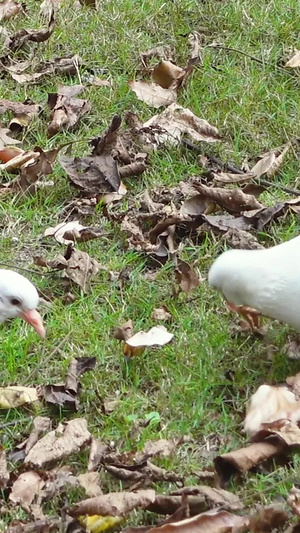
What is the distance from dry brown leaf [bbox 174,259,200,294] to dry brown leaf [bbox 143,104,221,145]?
0.89 m

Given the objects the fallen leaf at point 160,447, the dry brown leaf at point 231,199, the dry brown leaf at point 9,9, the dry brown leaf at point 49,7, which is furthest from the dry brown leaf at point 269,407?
the dry brown leaf at point 9,9

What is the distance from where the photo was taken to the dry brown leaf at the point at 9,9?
556cm

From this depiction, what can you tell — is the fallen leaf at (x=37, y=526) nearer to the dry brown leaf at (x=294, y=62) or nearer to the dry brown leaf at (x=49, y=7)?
the dry brown leaf at (x=294, y=62)

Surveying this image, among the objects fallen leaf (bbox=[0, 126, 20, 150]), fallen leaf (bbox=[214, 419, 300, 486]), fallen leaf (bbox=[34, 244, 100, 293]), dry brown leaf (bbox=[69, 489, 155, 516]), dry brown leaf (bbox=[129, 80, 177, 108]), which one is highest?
fallen leaf (bbox=[214, 419, 300, 486])

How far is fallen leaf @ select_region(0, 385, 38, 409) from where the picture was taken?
10.7 feet

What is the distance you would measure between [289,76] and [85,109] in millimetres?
1027

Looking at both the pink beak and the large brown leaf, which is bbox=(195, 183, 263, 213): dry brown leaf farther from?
the large brown leaf

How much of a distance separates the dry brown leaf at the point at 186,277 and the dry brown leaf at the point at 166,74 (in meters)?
1.40

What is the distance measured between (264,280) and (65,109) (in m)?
1.86

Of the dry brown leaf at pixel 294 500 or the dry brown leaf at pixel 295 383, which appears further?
the dry brown leaf at pixel 295 383

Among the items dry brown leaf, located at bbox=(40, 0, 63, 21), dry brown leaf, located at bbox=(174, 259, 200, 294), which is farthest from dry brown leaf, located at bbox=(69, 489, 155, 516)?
dry brown leaf, located at bbox=(40, 0, 63, 21)

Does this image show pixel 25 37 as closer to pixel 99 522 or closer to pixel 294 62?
pixel 294 62

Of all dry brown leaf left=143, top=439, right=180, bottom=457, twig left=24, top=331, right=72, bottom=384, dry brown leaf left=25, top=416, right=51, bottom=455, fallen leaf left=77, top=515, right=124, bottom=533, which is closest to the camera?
fallen leaf left=77, top=515, right=124, bottom=533

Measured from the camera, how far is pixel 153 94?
481 centimetres
